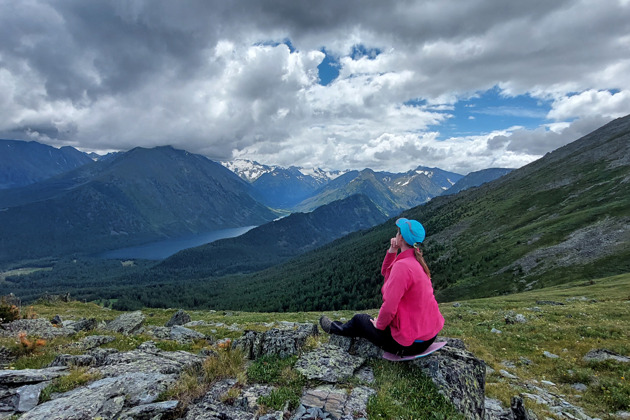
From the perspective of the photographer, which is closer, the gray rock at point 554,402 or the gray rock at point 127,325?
the gray rock at point 554,402

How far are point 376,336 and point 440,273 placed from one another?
9750cm

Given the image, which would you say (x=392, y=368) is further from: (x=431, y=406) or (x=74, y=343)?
(x=74, y=343)

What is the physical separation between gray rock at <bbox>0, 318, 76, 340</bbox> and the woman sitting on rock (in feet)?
51.1

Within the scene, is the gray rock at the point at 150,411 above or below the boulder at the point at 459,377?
above

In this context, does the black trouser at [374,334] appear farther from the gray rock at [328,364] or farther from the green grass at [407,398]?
the gray rock at [328,364]

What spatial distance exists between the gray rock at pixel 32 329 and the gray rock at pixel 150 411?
1108cm

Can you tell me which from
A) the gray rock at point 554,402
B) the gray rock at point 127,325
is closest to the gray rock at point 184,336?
the gray rock at point 127,325

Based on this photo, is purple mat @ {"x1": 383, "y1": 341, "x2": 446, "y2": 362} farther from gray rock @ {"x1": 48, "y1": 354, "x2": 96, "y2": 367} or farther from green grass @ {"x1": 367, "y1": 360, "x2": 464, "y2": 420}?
gray rock @ {"x1": 48, "y1": 354, "x2": 96, "y2": 367}

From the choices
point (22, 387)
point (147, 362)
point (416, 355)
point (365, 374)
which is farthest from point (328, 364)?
point (22, 387)

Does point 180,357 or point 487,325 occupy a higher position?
point 180,357

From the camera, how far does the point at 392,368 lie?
868 centimetres

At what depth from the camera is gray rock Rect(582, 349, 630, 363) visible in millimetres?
12188


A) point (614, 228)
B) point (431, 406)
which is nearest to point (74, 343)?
point (431, 406)

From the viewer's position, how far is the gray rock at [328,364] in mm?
8195
